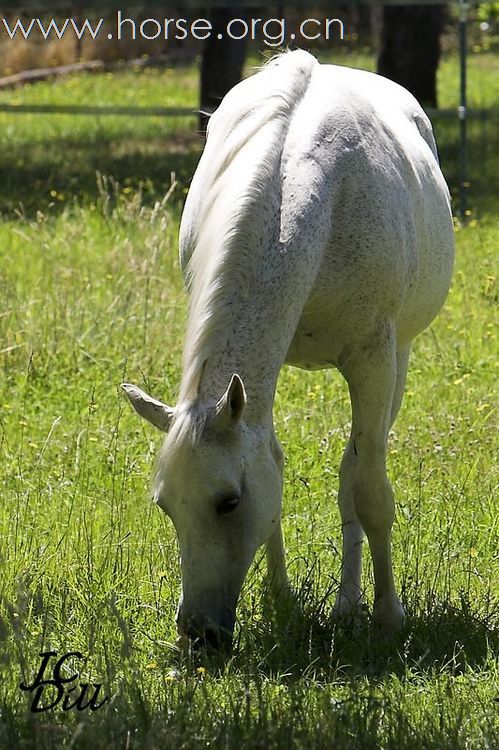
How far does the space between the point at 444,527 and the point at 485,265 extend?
4.43m

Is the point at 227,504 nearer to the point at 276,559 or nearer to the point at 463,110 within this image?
the point at 276,559

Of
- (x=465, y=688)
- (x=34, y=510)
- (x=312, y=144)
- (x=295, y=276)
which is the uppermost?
(x=312, y=144)

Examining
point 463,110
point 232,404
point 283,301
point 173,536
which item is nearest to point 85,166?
point 463,110

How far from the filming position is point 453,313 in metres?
8.99

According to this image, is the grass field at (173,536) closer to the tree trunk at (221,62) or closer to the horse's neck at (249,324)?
the horse's neck at (249,324)

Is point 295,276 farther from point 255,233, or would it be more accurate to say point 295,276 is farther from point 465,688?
point 465,688

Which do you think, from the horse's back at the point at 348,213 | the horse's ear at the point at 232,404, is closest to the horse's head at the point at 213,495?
the horse's ear at the point at 232,404

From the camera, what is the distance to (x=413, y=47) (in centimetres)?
1652

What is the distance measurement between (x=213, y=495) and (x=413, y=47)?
44.3 feet

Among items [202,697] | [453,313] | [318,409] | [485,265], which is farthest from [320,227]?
[485,265]

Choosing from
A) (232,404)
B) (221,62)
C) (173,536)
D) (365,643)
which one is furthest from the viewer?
(221,62)
